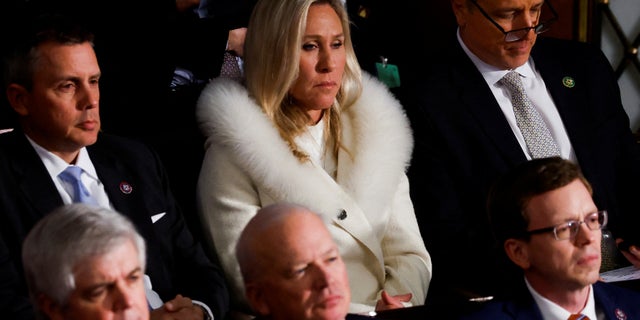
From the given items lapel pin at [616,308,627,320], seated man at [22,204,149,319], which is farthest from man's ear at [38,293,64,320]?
lapel pin at [616,308,627,320]

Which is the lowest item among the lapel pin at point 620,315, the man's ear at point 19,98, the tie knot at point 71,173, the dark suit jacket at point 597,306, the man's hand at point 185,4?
the lapel pin at point 620,315

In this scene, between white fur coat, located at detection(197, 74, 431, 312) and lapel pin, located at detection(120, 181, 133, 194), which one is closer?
lapel pin, located at detection(120, 181, 133, 194)

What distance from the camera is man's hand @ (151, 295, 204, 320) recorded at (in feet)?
7.43

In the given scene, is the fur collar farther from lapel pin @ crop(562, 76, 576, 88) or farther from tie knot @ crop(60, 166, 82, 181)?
lapel pin @ crop(562, 76, 576, 88)

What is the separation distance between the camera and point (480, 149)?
2887 mm

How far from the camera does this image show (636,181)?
3.00m

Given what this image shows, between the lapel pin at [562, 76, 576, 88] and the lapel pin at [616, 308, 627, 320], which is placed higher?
the lapel pin at [562, 76, 576, 88]

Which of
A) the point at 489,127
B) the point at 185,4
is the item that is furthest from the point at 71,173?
the point at 489,127

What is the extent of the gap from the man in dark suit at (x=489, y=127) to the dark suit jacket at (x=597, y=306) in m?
0.55

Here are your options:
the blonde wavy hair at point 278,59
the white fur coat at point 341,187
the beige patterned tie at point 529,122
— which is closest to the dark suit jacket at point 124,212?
the white fur coat at point 341,187

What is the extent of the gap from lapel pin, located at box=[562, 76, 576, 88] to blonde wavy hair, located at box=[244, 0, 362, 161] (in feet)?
2.32

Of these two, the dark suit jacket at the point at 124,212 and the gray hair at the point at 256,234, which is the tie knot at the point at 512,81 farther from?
the gray hair at the point at 256,234

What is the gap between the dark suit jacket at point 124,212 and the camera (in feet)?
7.32

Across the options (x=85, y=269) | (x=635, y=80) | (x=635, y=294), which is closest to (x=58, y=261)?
(x=85, y=269)
